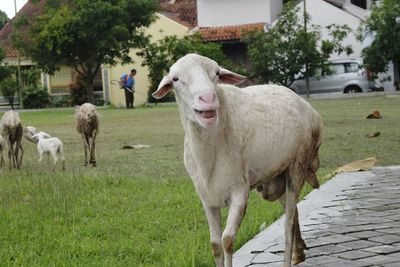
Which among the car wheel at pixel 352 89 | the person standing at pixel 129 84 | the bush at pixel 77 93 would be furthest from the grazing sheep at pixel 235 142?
the bush at pixel 77 93

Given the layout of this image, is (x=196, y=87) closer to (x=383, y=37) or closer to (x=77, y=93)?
(x=383, y=37)

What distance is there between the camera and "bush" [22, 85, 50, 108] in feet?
135

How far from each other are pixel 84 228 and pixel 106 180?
2.57m

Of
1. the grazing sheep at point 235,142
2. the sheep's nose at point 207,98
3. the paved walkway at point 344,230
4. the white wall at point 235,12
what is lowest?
the paved walkway at point 344,230

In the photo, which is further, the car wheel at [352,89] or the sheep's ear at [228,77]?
the car wheel at [352,89]

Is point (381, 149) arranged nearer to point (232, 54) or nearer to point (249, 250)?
point (249, 250)

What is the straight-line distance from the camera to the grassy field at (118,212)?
558cm

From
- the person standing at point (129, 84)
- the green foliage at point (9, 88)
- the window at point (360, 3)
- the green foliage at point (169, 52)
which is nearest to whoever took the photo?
the person standing at point (129, 84)

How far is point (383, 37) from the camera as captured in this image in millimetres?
31906

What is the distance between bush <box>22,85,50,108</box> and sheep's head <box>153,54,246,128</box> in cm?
3807

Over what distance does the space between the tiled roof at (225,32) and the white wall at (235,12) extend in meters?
0.57

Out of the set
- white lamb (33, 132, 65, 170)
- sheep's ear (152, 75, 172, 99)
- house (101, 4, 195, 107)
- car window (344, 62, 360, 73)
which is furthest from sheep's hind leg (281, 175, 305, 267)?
house (101, 4, 195, 107)

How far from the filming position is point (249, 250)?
5547 millimetres

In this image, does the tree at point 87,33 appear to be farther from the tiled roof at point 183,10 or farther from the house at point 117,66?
the tiled roof at point 183,10
